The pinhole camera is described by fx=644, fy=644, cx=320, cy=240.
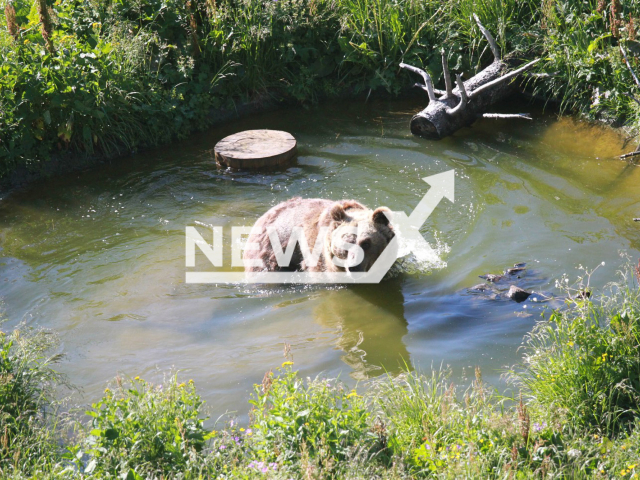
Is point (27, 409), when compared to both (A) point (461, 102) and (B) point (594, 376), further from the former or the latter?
(A) point (461, 102)

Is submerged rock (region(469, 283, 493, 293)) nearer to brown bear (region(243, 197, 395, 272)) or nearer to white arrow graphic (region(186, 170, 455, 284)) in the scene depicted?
white arrow graphic (region(186, 170, 455, 284))

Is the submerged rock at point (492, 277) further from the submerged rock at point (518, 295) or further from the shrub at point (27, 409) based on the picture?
the shrub at point (27, 409)

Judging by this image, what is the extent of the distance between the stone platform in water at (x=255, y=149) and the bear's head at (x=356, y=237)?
9.38 ft

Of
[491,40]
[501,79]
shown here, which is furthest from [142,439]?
[491,40]

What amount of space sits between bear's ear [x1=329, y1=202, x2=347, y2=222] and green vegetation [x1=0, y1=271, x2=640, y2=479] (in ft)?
7.09

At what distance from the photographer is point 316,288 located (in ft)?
20.8

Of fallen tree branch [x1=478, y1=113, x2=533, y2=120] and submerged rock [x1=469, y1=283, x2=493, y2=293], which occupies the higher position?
fallen tree branch [x1=478, y1=113, x2=533, y2=120]

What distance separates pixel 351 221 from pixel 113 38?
570 cm

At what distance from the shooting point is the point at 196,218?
7723 mm

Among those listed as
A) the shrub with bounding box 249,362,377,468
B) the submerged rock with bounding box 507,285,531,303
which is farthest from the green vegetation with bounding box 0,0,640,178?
the shrub with bounding box 249,362,377,468

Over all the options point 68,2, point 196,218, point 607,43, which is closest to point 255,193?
point 196,218

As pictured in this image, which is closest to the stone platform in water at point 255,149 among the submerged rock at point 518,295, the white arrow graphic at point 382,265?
the white arrow graphic at point 382,265

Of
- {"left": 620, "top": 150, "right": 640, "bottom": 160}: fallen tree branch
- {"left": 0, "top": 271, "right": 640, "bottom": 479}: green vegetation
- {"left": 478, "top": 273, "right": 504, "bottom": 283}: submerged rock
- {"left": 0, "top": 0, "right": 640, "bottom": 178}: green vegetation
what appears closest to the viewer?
{"left": 0, "top": 271, "right": 640, "bottom": 479}: green vegetation

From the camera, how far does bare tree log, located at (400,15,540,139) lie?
9.37 meters
